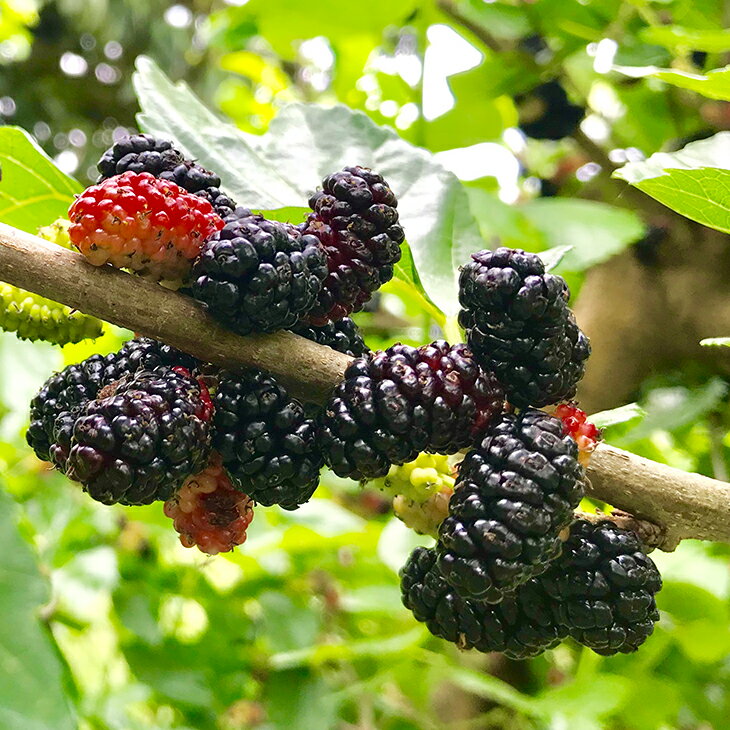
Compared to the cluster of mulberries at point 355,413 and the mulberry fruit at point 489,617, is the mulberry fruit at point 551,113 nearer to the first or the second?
the cluster of mulberries at point 355,413

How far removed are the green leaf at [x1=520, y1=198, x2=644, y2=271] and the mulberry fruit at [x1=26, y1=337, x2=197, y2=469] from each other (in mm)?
868

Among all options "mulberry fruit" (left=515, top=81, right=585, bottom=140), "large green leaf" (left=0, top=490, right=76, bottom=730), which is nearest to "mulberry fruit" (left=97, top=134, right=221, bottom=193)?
"large green leaf" (left=0, top=490, right=76, bottom=730)

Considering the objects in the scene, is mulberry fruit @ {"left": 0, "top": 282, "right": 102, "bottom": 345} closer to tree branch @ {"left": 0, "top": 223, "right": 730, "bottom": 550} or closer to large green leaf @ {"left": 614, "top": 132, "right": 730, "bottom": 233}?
tree branch @ {"left": 0, "top": 223, "right": 730, "bottom": 550}

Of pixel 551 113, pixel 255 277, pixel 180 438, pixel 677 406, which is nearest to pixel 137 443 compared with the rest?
pixel 180 438

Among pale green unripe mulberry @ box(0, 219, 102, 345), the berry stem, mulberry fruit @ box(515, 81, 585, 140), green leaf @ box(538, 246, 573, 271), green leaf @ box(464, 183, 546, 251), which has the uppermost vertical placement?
pale green unripe mulberry @ box(0, 219, 102, 345)

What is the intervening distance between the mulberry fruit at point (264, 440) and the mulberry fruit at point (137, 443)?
0.03 meters

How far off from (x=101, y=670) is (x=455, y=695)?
0.81 metres

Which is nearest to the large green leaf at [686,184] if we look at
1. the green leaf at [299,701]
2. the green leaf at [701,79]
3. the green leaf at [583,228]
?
the green leaf at [701,79]

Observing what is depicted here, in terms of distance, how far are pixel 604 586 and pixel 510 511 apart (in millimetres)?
117

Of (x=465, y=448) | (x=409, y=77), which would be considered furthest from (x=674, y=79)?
(x=409, y=77)

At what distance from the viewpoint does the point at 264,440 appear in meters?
0.54

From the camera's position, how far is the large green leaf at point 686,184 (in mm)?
598

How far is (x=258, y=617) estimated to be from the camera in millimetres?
1594

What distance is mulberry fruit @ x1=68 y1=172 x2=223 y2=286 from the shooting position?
21.9 inches
